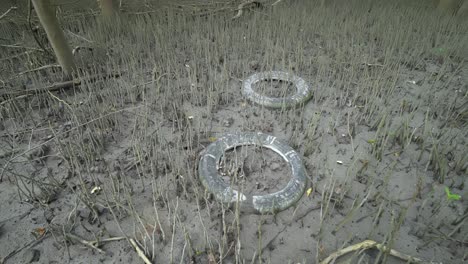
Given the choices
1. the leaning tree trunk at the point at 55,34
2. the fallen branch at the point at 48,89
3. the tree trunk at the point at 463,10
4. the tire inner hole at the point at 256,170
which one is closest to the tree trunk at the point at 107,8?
the leaning tree trunk at the point at 55,34

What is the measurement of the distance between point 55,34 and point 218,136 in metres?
1.91

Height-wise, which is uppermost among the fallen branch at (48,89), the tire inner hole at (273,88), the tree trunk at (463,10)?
the tree trunk at (463,10)

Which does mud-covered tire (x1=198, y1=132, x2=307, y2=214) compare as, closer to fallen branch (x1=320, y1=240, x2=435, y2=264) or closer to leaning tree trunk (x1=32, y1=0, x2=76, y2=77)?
fallen branch (x1=320, y1=240, x2=435, y2=264)

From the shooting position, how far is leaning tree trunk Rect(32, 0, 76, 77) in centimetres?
235

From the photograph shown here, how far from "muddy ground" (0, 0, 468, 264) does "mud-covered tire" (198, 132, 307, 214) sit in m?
0.07

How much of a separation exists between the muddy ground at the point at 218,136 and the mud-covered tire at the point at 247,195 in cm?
7

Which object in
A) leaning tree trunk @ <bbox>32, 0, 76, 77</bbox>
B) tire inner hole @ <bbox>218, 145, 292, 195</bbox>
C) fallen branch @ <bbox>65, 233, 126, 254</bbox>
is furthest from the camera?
leaning tree trunk @ <bbox>32, 0, 76, 77</bbox>

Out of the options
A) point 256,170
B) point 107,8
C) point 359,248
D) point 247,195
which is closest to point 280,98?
point 256,170

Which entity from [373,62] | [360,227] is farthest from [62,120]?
[373,62]

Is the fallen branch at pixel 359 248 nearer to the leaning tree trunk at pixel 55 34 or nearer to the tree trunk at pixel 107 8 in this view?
the leaning tree trunk at pixel 55 34

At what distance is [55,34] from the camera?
254cm

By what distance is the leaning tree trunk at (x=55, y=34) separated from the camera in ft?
7.72

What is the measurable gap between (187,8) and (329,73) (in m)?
3.02

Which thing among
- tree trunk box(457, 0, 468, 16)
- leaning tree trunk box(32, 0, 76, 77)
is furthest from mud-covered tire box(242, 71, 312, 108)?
tree trunk box(457, 0, 468, 16)
